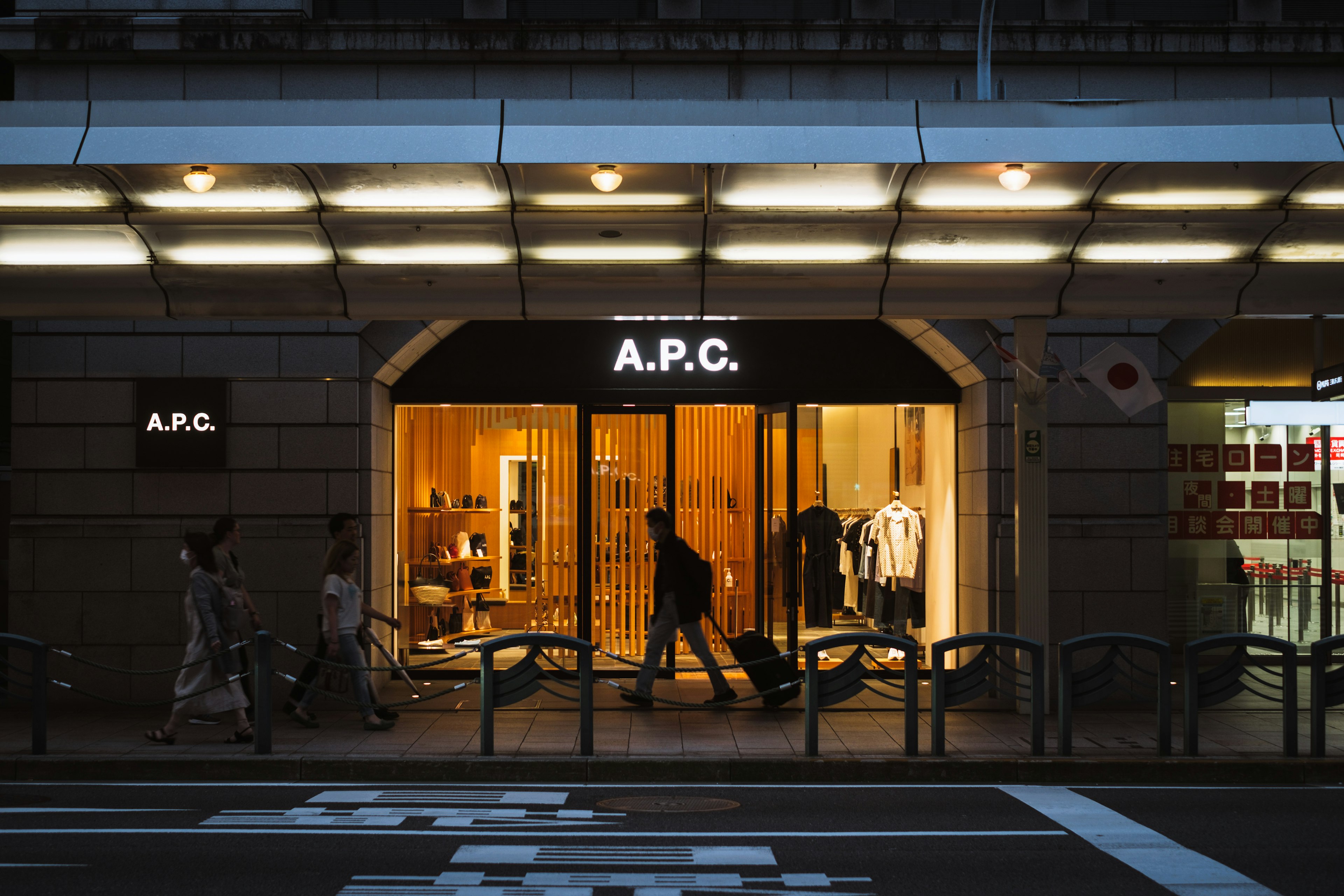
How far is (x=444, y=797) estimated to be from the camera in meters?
8.18

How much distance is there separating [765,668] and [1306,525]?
6345mm

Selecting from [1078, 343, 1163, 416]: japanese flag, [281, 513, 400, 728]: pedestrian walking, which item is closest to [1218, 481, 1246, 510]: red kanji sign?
[1078, 343, 1163, 416]: japanese flag

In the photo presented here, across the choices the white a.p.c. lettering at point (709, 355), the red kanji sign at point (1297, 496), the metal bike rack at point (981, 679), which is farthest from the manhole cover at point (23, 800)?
the red kanji sign at point (1297, 496)

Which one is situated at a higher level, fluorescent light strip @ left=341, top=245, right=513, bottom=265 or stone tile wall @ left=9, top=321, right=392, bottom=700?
fluorescent light strip @ left=341, top=245, right=513, bottom=265

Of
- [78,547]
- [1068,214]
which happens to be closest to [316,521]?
[78,547]

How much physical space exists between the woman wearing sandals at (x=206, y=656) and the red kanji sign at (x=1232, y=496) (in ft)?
33.0

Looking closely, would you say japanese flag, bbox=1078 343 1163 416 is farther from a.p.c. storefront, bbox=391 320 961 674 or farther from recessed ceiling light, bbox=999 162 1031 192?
a.p.c. storefront, bbox=391 320 961 674

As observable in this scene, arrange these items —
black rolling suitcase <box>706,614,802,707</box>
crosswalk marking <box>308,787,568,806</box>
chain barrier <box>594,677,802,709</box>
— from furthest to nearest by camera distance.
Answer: black rolling suitcase <box>706,614,802,707</box> → chain barrier <box>594,677,802,709</box> → crosswalk marking <box>308,787,568,806</box>

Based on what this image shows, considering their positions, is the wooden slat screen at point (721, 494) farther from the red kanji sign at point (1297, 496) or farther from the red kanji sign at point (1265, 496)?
the red kanji sign at point (1297, 496)

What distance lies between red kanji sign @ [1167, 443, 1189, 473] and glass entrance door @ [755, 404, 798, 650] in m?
4.02

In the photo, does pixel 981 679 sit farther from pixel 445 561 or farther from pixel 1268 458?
pixel 445 561

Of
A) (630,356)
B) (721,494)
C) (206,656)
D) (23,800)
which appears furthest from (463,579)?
(23,800)

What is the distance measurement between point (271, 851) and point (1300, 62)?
1227cm

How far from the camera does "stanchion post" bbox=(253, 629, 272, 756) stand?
9.04 m
